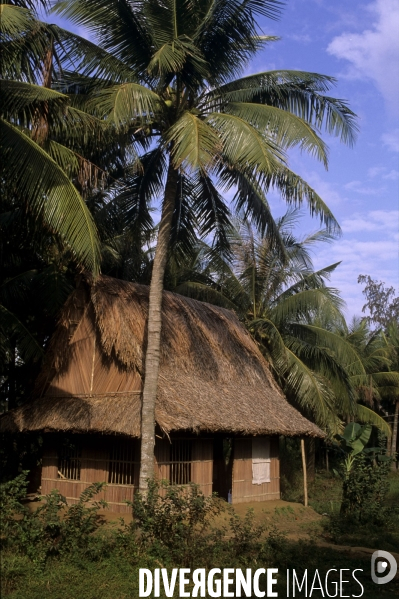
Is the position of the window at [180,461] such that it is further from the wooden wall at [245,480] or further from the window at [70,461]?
the window at [70,461]

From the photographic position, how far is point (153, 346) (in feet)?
35.2

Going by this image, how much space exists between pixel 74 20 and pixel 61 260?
6671 millimetres

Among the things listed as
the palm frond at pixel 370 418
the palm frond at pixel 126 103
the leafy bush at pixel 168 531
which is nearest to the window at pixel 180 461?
the leafy bush at pixel 168 531

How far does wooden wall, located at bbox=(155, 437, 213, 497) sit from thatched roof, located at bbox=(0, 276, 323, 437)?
88cm

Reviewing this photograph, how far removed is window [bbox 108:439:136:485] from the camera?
12844mm

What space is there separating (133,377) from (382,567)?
5.86m

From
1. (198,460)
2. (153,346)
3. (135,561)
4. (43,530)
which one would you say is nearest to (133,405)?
(153,346)

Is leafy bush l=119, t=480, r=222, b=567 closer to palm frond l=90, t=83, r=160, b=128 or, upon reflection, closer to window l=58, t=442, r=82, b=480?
window l=58, t=442, r=82, b=480

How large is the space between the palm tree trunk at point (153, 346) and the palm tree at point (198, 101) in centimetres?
2

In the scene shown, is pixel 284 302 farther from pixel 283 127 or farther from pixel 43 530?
pixel 43 530

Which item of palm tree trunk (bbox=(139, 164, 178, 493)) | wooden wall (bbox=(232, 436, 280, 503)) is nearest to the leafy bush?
palm tree trunk (bbox=(139, 164, 178, 493))

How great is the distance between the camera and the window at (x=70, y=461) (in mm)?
13680

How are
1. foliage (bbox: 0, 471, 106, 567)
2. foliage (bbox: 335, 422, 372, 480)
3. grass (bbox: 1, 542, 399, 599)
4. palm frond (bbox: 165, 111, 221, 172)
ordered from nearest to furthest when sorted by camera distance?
grass (bbox: 1, 542, 399, 599) < foliage (bbox: 0, 471, 106, 567) < palm frond (bbox: 165, 111, 221, 172) < foliage (bbox: 335, 422, 372, 480)

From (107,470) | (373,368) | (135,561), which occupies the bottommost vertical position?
(135,561)
